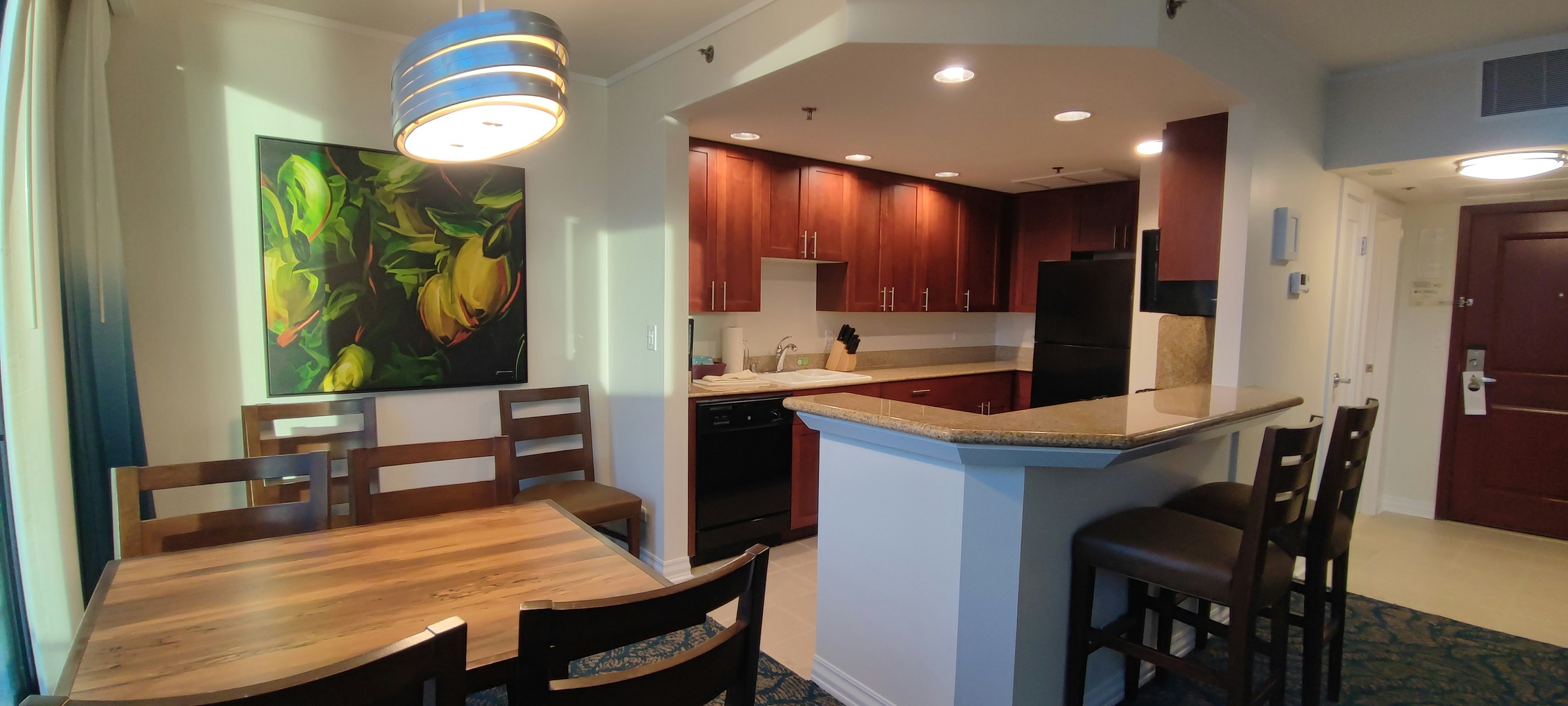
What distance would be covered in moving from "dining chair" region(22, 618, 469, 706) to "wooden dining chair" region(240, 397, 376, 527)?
1.95 m

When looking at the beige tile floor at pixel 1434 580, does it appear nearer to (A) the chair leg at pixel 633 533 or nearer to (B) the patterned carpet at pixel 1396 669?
(B) the patterned carpet at pixel 1396 669

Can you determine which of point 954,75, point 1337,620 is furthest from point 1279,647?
point 954,75

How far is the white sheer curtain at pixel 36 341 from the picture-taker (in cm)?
168

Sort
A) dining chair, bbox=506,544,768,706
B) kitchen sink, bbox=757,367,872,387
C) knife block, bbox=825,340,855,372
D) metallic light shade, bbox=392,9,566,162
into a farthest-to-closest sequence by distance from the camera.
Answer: knife block, bbox=825,340,855,372
kitchen sink, bbox=757,367,872,387
metallic light shade, bbox=392,9,566,162
dining chair, bbox=506,544,768,706

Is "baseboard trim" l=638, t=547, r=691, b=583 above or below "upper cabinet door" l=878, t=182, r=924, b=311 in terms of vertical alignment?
below

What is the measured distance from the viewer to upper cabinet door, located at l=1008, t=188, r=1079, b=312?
4.75 meters

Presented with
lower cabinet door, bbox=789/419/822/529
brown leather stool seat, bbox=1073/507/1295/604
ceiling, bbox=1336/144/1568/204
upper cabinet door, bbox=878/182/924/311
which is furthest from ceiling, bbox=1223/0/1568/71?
lower cabinet door, bbox=789/419/822/529

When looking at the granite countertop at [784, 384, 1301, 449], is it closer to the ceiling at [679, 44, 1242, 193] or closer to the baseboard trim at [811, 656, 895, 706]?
the baseboard trim at [811, 656, 895, 706]

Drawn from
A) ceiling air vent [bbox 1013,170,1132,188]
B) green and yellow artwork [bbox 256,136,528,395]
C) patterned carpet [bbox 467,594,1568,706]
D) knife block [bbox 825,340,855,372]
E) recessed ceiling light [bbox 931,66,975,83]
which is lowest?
patterned carpet [bbox 467,594,1568,706]

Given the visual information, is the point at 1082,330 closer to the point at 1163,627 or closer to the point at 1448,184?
the point at 1448,184

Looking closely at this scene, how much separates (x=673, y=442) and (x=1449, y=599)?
138 inches

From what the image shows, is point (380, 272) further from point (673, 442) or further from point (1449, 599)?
point (1449, 599)

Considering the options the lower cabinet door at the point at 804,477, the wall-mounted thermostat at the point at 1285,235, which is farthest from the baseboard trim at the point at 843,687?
the wall-mounted thermostat at the point at 1285,235

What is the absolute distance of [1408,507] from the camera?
4406 millimetres
